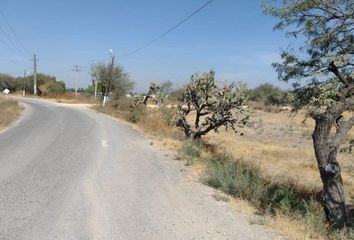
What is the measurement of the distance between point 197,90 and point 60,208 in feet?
53.9

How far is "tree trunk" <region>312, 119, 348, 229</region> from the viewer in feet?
27.8

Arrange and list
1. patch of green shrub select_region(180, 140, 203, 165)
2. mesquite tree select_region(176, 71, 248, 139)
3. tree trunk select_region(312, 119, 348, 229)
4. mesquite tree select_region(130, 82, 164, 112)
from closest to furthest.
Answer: tree trunk select_region(312, 119, 348, 229) → patch of green shrub select_region(180, 140, 203, 165) → mesquite tree select_region(176, 71, 248, 139) → mesquite tree select_region(130, 82, 164, 112)

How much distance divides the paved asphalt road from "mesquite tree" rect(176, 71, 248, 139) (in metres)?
9.18

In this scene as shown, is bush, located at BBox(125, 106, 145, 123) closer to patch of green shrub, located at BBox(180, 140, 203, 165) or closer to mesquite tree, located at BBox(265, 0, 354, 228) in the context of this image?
patch of green shrub, located at BBox(180, 140, 203, 165)

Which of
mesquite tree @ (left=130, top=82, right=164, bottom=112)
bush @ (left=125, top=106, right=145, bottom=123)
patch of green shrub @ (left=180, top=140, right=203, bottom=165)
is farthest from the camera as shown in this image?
mesquite tree @ (left=130, top=82, right=164, bottom=112)

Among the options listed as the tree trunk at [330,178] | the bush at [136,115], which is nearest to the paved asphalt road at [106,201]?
the tree trunk at [330,178]

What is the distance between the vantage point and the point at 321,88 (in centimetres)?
920

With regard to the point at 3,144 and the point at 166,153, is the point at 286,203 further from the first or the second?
the point at 3,144

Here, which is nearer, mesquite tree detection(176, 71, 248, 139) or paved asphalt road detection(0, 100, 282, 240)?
paved asphalt road detection(0, 100, 282, 240)

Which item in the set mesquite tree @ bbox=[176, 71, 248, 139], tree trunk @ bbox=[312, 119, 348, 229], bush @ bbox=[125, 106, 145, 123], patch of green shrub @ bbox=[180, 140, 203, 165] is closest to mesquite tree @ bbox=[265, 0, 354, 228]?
tree trunk @ bbox=[312, 119, 348, 229]

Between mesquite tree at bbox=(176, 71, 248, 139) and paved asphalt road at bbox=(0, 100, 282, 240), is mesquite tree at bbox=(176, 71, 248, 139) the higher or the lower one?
the higher one

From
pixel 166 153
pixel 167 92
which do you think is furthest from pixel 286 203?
pixel 167 92

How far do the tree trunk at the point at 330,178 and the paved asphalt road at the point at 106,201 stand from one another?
73.7 inches

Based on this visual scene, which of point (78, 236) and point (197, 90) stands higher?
point (197, 90)
